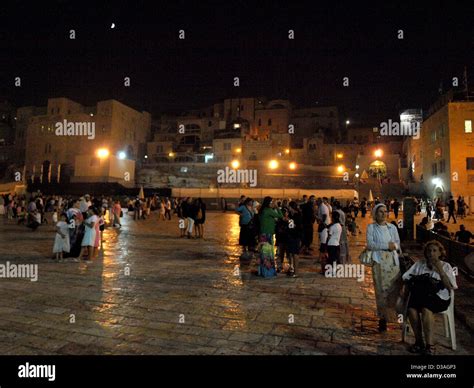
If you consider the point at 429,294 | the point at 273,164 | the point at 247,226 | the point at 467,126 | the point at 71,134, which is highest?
the point at 71,134

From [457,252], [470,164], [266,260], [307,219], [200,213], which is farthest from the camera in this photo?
[470,164]

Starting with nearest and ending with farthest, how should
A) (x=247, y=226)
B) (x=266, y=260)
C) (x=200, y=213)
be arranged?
(x=266, y=260)
(x=247, y=226)
(x=200, y=213)

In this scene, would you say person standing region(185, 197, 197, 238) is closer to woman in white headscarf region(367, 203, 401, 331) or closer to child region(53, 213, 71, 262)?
child region(53, 213, 71, 262)

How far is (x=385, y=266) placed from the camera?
14.7 feet

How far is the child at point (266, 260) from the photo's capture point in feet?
24.5

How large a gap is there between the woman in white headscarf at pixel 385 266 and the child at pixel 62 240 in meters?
7.65

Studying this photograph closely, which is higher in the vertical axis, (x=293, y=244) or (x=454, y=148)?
(x=454, y=148)

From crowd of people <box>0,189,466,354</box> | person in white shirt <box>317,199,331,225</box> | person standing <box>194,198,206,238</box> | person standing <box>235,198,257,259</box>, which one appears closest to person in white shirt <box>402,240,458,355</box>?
crowd of people <box>0,189,466,354</box>

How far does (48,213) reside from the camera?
87.0ft

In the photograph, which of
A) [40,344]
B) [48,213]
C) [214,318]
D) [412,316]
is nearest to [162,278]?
[214,318]

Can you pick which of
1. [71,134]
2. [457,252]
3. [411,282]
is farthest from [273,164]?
[411,282]

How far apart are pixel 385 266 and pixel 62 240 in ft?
26.5

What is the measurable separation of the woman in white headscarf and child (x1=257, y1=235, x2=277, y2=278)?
307cm

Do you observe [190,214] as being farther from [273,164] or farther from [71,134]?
[71,134]
